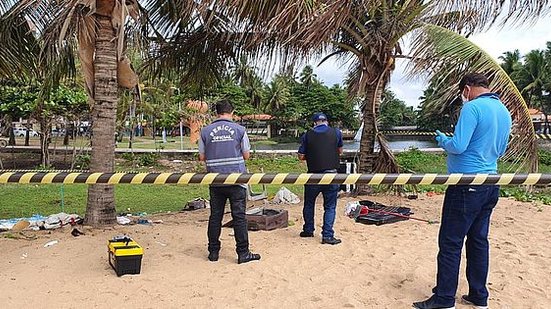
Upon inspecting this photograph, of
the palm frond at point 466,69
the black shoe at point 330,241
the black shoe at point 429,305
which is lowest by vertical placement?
the black shoe at point 429,305

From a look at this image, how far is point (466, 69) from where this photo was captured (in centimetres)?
808

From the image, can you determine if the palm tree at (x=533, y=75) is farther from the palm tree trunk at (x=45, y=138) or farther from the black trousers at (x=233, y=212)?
the black trousers at (x=233, y=212)

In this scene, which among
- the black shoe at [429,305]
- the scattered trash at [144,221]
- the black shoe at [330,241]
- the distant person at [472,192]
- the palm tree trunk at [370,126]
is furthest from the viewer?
the palm tree trunk at [370,126]

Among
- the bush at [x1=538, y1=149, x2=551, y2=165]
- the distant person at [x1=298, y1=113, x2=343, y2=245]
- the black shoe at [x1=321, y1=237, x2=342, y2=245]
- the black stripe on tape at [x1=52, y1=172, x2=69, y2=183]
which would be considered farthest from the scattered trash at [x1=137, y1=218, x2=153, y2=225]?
the bush at [x1=538, y1=149, x2=551, y2=165]

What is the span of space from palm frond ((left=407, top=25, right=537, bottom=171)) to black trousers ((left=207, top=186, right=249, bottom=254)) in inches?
161

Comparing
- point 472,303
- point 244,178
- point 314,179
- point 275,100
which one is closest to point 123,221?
point 244,178

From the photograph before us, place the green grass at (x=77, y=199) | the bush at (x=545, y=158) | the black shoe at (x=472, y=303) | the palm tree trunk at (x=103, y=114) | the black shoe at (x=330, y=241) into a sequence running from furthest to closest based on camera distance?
the bush at (x=545, y=158) < the green grass at (x=77, y=199) < the palm tree trunk at (x=103, y=114) < the black shoe at (x=330, y=241) < the black shoe at (x=472, y=303)

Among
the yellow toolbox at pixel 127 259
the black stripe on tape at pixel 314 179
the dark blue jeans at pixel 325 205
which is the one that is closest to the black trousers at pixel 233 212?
the yellow toolbox at pixel 127 259

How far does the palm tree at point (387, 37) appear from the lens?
6.38 m

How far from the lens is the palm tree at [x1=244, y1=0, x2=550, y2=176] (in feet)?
20.9

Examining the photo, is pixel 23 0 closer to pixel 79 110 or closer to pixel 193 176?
pixel 193 176

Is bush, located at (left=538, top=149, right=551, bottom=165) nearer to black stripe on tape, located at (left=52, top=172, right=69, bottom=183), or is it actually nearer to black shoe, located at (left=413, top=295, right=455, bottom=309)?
black shoe, located at (left=413, top=295, right=455, bottom=309)

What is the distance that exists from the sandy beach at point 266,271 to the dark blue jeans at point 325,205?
206 millimetres

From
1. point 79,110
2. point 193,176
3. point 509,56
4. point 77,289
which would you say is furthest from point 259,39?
point 509,56
